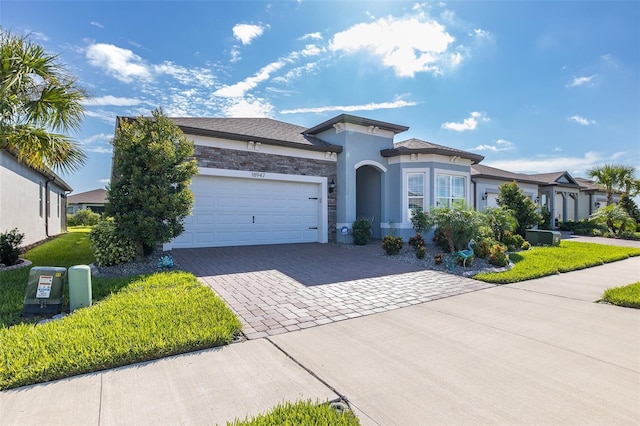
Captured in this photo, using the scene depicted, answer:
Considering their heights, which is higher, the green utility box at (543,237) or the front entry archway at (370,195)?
the front entry archway at (370,195)

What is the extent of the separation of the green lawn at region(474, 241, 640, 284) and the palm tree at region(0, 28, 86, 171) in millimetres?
10911

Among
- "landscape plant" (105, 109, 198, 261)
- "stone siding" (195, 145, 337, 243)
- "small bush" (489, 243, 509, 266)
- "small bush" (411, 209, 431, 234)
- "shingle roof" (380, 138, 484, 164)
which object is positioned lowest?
"small bush" (489, 243, 509, 266)

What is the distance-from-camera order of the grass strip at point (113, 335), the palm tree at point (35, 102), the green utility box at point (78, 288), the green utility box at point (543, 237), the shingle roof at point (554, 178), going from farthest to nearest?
the shingle roof at point (554, 178)
the green utility box at point (543, 237)
the palm tree at point (35, 102)
the green utility box at point (78, 288)
the grass strip at point (113, 335)

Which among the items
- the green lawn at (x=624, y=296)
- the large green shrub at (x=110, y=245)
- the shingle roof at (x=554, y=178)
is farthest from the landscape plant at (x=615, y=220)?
the large green shrub at (x=110, y=245)

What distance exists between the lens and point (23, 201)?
12352 mm

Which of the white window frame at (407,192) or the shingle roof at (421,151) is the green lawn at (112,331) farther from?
the shingle roof at (421,151)

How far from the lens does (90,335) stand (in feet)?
12.1

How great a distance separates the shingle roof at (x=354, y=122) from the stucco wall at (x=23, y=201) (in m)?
11.0

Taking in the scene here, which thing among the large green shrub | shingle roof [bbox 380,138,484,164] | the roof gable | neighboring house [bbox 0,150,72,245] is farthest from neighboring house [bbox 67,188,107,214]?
shingle roof [bbox 380,138,484,164]

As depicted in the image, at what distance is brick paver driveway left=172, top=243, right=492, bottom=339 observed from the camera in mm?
4883

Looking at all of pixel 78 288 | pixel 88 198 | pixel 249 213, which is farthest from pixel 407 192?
pixel 88 198

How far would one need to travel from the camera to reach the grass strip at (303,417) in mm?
2324

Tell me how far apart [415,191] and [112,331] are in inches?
461

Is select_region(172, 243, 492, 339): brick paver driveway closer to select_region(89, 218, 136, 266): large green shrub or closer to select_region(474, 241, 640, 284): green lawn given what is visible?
select_region(474, 241, 640, 284): green lawn
